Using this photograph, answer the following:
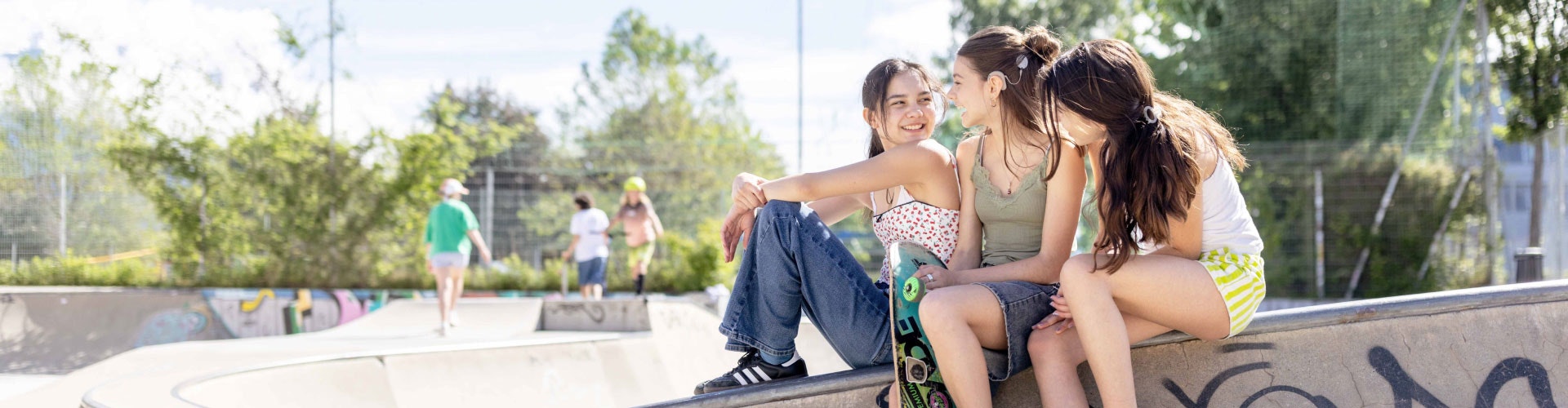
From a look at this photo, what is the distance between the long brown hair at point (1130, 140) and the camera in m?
2.07

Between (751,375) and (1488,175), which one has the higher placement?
(1488,175)

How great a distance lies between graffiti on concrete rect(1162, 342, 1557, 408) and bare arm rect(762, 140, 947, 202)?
773mm

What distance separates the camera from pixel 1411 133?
10391 millimetres

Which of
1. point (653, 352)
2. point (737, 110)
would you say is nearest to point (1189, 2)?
point (737, 110)

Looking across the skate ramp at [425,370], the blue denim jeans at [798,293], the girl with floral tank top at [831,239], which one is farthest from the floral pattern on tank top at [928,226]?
the skate ramp at [425,370]

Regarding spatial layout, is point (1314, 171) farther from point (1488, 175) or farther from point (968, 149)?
point (968, 149)

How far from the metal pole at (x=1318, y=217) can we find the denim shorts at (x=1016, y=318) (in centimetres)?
930

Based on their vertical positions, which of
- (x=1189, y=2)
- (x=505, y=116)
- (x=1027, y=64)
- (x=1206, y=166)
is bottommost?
(x=1206, y=166)

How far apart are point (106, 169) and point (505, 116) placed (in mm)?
6238

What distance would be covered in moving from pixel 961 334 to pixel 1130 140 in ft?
1.78

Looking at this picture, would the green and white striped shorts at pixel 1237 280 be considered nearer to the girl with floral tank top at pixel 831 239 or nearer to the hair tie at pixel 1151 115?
the hair tie at pixel 1151 115

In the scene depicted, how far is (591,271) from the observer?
9484mm

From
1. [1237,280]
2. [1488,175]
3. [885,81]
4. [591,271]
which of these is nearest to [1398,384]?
[1237,280]

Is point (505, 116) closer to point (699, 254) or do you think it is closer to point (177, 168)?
point (177, 168)
